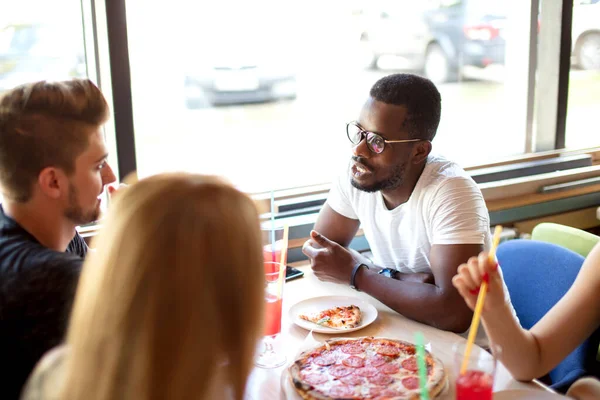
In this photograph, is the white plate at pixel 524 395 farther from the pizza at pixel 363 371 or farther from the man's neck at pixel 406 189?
the man's neck at pixel 406 189

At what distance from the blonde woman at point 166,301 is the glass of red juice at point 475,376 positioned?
510 millimetres

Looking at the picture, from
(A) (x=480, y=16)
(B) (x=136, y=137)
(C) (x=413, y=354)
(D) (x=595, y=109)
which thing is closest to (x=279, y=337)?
(C) (x=413, y=354)

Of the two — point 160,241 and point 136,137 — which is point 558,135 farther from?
point 160,241

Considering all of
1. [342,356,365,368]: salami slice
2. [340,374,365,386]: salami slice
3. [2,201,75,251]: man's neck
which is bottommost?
[340,374,365,386]: salami slice

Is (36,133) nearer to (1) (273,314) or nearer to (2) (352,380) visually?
(1) (273,314)

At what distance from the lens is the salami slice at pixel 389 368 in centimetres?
145

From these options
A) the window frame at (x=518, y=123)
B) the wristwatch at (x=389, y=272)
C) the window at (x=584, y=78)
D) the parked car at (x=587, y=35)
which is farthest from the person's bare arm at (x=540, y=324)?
the parked car at (x=587, y=35)

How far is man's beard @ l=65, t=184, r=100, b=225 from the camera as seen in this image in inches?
57.9

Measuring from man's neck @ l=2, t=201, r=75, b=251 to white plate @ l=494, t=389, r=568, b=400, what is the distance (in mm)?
992

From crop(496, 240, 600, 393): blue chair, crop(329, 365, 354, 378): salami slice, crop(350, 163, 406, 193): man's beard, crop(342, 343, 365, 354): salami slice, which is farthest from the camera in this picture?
crop(350, 163, 406, 193): man's beard

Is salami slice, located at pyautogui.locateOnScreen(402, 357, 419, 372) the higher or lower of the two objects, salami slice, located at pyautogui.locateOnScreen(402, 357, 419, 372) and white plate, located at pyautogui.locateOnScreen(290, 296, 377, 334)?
the higher

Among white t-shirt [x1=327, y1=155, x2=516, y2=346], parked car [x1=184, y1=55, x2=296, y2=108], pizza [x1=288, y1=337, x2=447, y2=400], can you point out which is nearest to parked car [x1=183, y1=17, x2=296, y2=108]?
parked car [x1=184, y1=55, x2=296, y2=108]

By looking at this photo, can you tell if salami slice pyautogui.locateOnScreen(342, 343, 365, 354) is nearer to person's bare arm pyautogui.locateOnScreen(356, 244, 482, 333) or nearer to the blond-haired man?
person's bare arm pyautogui.locateOnScreen(356, 244, 482, 333)

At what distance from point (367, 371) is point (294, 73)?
1.65m
